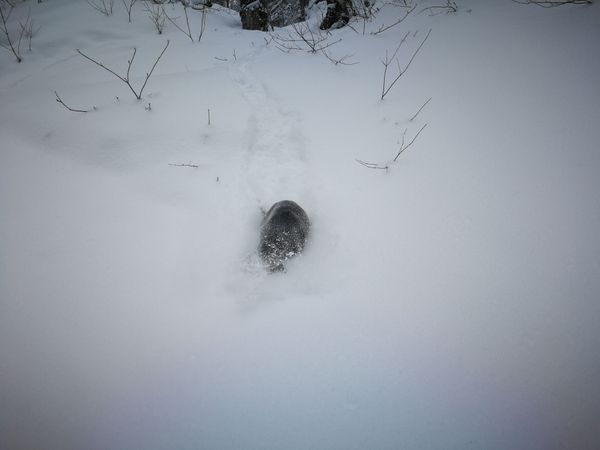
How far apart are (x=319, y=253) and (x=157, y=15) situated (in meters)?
3.45

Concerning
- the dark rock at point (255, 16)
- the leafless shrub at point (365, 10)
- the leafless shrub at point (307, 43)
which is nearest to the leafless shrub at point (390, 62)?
the leafless shrub at point (307, 43)

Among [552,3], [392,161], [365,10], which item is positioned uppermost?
[552,3]

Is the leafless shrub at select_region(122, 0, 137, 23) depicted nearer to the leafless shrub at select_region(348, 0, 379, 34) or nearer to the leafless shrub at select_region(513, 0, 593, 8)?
the leafless shrub at select_region(348, 0, 379, 34)

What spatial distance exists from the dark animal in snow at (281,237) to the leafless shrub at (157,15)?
2848mm

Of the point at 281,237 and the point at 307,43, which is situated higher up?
the point at 307,43

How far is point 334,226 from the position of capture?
164 centimetres

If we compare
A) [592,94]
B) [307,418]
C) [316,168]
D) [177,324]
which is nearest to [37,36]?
[316,168]

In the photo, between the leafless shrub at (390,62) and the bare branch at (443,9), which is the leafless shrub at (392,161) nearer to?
the leafless shrub at (390,62)

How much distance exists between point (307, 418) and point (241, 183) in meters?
1.39

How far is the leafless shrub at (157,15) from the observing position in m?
2.98

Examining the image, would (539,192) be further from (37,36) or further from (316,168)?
(37,36)

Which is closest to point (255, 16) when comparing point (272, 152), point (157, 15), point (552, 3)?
point (157, 15)

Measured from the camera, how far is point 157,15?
3100 millimetres

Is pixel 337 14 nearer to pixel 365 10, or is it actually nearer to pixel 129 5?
pixel 365 10
